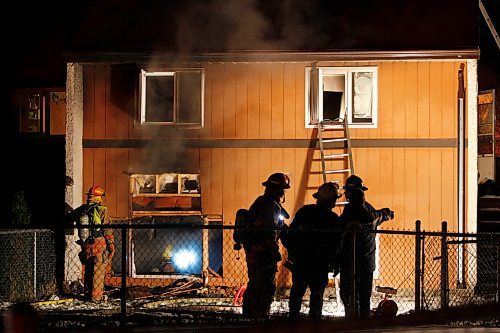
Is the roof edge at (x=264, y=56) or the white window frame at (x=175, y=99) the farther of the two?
the white window frame at (x=175, y=99)

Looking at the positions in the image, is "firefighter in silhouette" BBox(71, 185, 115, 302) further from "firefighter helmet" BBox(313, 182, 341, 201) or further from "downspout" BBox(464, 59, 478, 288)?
"downspout" BBox(464, 59, 478, 288)

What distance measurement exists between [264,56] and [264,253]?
15.1ft

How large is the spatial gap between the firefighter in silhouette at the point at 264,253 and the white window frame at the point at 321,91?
4.16m

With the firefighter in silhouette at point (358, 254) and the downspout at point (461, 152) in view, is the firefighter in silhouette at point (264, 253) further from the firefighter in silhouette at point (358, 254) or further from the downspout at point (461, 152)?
the downspout at point (461, 152)

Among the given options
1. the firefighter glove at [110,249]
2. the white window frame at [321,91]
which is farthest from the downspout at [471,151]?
the firefighter glove at [110,249]

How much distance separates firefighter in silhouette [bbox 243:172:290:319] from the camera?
9.10 meters

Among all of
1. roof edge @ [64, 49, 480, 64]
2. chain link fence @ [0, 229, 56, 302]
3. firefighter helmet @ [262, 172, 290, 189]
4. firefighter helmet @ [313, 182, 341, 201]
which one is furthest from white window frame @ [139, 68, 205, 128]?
firefighter helmet @ [313, 182, 341, 201]

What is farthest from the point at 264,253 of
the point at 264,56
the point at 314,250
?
the point at 264,56

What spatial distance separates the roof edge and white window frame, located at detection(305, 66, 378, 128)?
1.89 feet

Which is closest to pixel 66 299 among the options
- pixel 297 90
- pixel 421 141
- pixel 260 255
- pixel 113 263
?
pixel 113 263

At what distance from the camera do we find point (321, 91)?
43.2 ft

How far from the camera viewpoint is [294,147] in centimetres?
1316

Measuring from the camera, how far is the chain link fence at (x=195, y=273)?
11734mm

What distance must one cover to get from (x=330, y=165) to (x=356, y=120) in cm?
96
